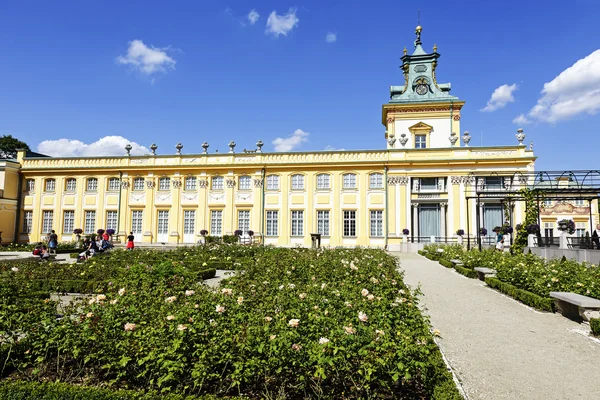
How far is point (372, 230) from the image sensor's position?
29797 mm

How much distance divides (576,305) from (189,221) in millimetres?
28300

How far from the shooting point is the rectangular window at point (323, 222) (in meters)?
30.4

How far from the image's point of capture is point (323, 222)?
3053cm

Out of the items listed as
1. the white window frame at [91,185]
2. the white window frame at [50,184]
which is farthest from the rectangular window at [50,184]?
the white window frame at [91,185]

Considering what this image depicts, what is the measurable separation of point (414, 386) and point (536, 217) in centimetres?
1985

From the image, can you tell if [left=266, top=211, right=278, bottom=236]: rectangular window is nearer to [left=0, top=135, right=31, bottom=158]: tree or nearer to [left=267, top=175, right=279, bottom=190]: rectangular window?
[left=267, top=175, right=279, bottom=190]: rectangular window

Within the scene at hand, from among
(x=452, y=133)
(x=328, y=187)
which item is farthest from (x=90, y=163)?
(x=452, y=133)

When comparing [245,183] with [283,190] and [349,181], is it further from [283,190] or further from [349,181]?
[349,181]

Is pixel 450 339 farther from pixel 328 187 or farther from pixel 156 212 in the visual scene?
pixel 156 212

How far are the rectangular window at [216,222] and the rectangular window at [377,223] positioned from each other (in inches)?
468

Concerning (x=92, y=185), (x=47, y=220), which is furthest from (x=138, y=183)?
(x=47, y=220)

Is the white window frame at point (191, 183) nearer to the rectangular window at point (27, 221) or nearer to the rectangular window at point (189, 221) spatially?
the rectangular window at point (189, 221)

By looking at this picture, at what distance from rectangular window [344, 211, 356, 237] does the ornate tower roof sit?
41.7 feet

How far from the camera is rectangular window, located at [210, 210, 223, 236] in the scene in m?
31.7
